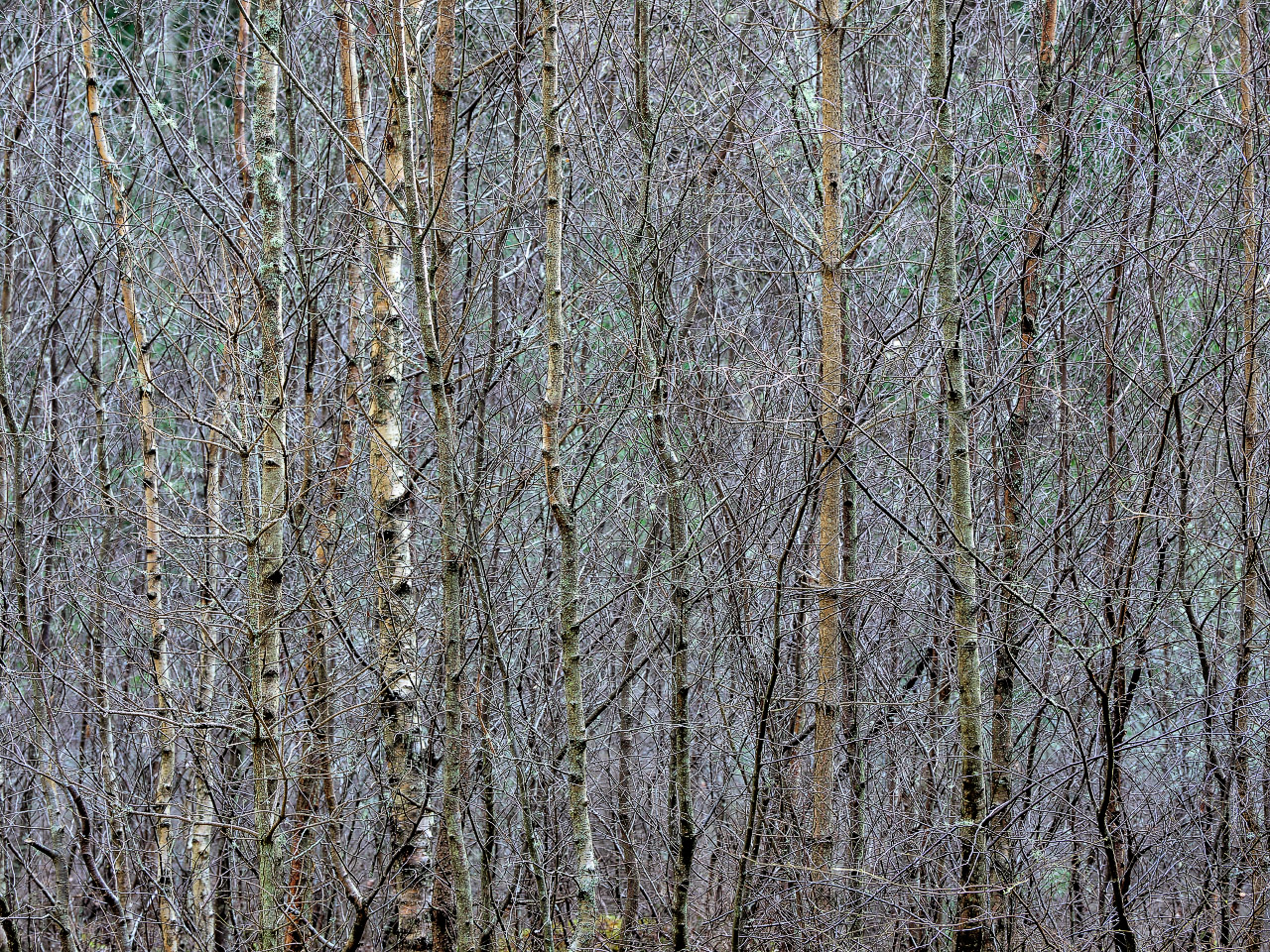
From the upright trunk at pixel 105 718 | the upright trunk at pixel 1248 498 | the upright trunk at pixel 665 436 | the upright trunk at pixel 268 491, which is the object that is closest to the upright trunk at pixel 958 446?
the upright trunk at pixel 665 436

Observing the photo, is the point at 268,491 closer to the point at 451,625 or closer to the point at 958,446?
the point at 451,625

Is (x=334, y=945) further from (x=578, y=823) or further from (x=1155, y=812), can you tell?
(x=1155, y=812)

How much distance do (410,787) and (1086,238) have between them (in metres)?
3.99

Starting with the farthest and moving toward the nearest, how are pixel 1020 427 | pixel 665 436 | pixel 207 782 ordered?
1. pixel 1020 427
2. pixel 665 436
3. pixel 207 782

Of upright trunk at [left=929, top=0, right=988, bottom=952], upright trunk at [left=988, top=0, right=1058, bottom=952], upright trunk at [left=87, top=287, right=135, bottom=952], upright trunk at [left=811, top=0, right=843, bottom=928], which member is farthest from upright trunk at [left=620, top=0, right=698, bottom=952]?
upright trunk at [left=87, top=287, right=135, bottom=952]

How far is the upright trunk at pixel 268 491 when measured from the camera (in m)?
3.29

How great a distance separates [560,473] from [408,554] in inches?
52.9

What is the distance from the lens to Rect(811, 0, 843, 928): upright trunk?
418 cm

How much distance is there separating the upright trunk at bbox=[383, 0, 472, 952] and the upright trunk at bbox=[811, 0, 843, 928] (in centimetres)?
154

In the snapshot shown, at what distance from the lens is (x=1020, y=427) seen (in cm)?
479

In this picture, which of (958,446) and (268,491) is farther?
(958,446)

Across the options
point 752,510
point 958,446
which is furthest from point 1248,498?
point 752,510

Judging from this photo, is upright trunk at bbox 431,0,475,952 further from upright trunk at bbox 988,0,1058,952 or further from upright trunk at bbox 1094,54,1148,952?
upright trunk at bbox 1094,54,1148,952

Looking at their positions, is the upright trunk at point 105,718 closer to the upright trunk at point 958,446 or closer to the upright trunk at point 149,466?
the upright trunk at point 149,466
